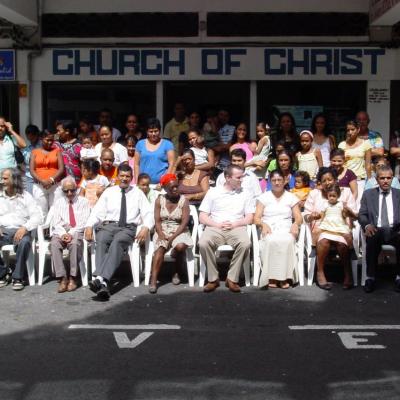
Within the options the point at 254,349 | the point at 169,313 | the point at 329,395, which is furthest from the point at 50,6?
the point at 329,395

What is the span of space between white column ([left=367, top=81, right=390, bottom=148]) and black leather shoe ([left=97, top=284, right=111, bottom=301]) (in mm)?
5580

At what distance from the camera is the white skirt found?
27.0 ft

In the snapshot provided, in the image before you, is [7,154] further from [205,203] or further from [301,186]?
[301,186]

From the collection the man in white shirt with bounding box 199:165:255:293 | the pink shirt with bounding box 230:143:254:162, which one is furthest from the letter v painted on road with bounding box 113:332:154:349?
the pink shirt with bounding box 230:143:254:162

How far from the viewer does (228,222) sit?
28.0ft

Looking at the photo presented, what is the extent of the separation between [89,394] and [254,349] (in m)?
1.56

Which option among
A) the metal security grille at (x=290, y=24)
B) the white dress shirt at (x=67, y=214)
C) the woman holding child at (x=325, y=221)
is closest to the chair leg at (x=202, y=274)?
the woman holding child at (x=325, y=221)

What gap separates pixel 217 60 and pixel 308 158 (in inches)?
114

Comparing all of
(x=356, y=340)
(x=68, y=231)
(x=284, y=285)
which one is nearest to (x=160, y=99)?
(x=68, y=231)

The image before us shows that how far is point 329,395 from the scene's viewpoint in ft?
16.5

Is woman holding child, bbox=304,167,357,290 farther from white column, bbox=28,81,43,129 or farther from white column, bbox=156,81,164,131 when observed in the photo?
white column, bbox=28,81,43,129

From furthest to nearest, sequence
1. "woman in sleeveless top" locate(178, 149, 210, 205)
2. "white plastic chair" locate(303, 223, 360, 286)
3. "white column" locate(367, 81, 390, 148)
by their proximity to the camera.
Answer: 1. "white column" locate(367, 81, 390, 148)
2. "woman in sleeveless top" locate(178, 149, 210, 205)
3. "white plastic chair" locate(303, 223, 360, 286)

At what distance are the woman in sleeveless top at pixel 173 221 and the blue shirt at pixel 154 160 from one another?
115 cm

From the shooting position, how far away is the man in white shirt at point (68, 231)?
834 centimetres
